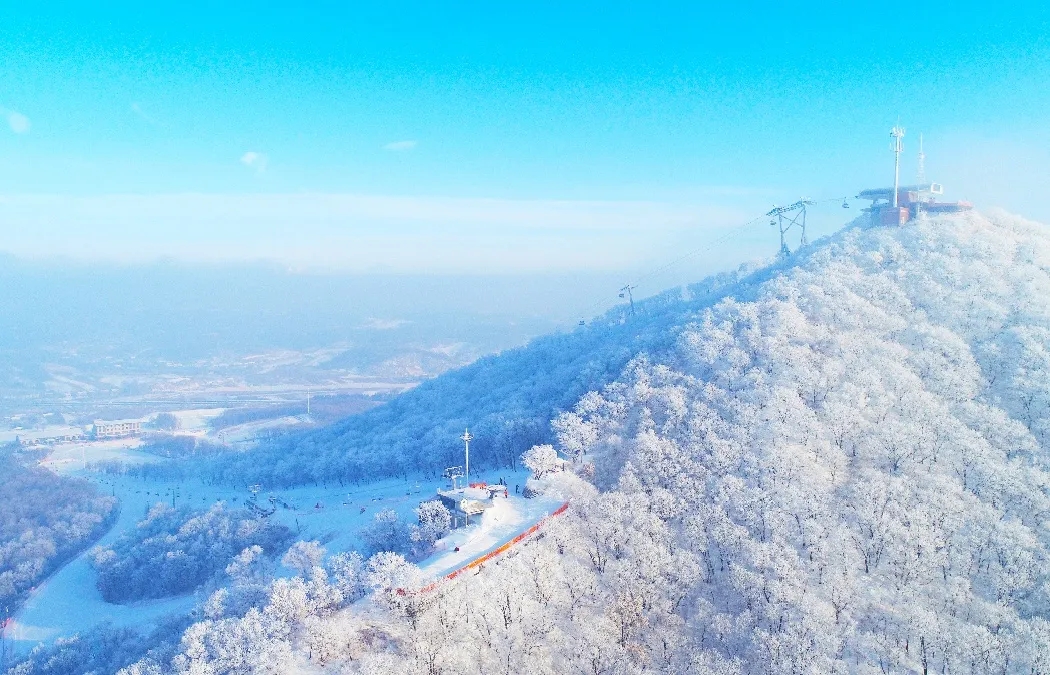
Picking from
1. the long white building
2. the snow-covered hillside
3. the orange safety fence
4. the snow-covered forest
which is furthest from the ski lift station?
the long white building

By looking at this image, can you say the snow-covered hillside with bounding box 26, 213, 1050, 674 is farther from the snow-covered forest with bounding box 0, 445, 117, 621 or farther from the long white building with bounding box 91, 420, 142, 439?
the long white building with bounding box 91, 420, 142, 439

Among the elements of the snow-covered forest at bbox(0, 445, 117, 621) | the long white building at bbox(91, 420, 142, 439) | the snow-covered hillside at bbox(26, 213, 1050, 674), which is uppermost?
the snow-covered hillside at bbox(26, 213, 1050, 674)

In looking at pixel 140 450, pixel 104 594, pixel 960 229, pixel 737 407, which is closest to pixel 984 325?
pixel 960 229

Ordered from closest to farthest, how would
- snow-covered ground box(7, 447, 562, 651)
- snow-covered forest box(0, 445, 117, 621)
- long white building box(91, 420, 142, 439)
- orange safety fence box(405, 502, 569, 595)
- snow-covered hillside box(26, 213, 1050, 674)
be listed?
snow-covered hillside box(26, 213, 1050, 674) → orange safety fence box(405, 502, 569, 595) → snow-covered ground box(7, 447, 562, 651) → snow-covered forest box(0, 445, 117, 621) → long white building box(91, 420, 142, 439)

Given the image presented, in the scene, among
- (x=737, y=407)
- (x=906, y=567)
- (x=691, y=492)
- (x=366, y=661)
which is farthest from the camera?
(x=737, y=407)

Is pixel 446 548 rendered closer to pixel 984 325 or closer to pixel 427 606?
pixel 427 606

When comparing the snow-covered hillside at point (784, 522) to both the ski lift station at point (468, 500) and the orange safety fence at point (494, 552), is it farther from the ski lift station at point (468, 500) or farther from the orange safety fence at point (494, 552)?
the ski lift station at point (468, 500)

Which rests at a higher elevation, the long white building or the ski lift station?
the ski lift station

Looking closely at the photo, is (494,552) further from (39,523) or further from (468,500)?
(39,523)
